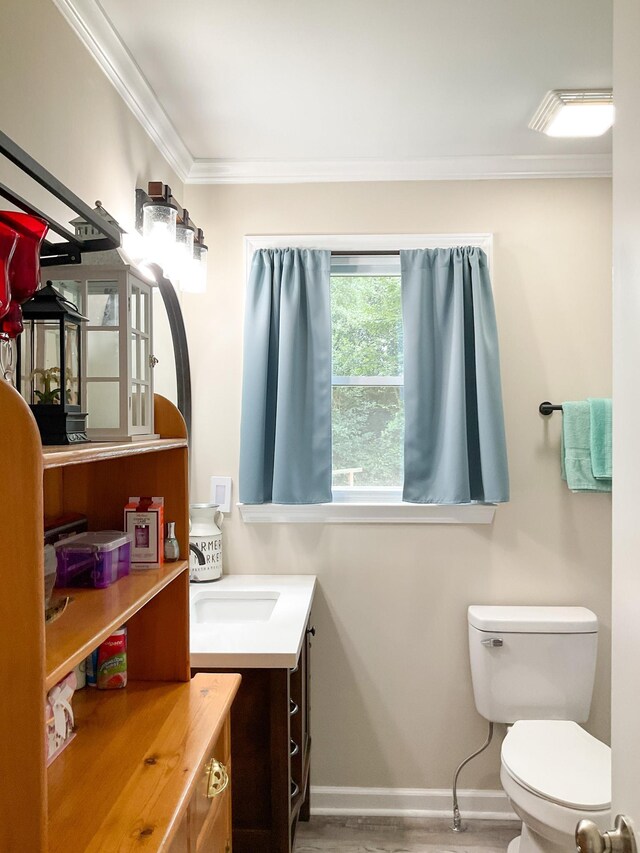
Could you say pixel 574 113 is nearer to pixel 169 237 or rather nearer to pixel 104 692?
pixel 169 237

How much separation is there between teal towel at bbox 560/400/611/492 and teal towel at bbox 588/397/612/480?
0.03m

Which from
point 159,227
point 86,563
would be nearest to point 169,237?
point 159,227

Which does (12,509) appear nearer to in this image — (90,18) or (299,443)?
(90,18)

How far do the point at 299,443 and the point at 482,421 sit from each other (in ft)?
2.31

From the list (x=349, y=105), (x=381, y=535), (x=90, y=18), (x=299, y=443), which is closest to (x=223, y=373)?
(x=299, y=443)

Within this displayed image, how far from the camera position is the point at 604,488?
251cm

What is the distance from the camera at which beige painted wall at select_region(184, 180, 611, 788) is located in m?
2.61

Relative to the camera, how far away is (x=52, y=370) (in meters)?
1.09

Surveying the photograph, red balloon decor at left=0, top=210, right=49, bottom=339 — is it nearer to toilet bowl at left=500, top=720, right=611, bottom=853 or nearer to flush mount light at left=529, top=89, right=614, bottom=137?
flush mount light at left=529, top=89, right=614, bottom=137

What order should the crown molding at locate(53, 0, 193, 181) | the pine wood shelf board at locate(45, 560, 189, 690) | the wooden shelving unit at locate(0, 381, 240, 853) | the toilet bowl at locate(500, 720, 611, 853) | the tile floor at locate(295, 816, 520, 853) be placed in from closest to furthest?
the wooden shelving unit at locate(0, 381, 240, 853) → the pine wood shelf board at locate(45, 560, 189, 690) → the crown molding at locate(53, 0, 193, 181) → the toilet bowl at locate(500, 720, 611, 853) → the tile floor at locate(295, 816, 520, 853)

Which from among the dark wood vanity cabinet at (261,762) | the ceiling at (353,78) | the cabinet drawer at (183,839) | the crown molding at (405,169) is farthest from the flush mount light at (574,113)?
the cabinet drawer at (183,839)

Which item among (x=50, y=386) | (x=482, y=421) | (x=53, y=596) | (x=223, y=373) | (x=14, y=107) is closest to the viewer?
(x=50, y=386)

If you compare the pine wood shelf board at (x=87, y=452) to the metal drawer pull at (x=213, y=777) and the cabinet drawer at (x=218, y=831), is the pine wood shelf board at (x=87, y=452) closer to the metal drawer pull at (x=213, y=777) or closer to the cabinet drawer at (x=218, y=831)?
the metal drawer pull at (x=213, y=777)

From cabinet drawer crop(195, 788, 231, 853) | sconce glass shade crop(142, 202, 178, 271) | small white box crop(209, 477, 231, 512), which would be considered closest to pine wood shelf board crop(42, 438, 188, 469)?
cabinet drawer crop(195, 788, 231, 853)
